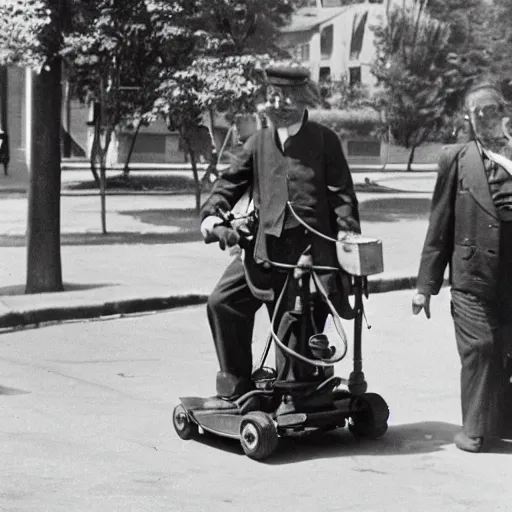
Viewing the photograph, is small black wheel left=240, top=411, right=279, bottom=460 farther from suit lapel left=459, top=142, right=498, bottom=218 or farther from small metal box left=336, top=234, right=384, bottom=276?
suit lapel left=459, top=142, right=498, bottom=218

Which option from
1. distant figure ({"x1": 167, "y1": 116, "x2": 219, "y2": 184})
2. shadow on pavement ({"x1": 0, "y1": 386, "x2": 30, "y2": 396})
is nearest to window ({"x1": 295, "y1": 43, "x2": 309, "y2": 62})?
distant figure ({"x1": 167, "y1": 116, "x2": 219, "y2": 184})

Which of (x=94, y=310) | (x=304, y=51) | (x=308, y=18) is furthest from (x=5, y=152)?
(x=94, y=310)

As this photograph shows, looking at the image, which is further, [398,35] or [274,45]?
[398,35]

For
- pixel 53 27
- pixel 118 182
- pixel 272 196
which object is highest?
pixel 53 27

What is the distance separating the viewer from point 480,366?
6633mm

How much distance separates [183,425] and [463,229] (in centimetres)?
172

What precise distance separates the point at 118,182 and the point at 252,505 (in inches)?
1100

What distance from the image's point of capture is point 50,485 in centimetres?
587

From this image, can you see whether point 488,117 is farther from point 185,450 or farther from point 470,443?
point 185,450

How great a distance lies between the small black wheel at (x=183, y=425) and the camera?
6895 millimetres

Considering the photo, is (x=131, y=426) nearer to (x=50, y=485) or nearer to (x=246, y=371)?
(x=246, y=371)

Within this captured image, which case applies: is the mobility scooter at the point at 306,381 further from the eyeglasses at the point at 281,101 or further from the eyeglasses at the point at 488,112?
the eyeglasses at the point at 488,112

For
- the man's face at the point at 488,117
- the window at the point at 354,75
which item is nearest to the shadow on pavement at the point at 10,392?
the man's face at the point at 488,117

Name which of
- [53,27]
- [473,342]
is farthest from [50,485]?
[53,27]
